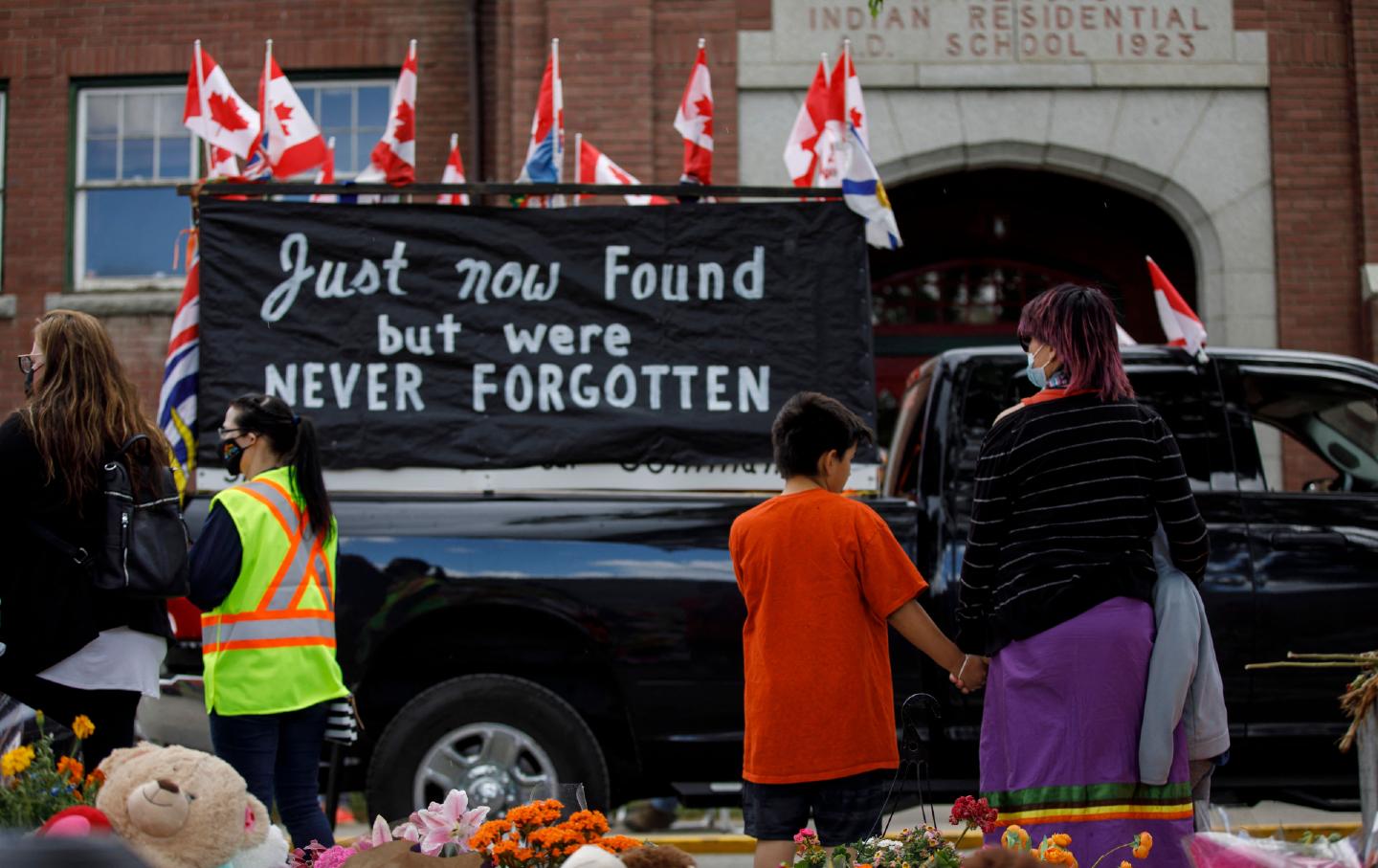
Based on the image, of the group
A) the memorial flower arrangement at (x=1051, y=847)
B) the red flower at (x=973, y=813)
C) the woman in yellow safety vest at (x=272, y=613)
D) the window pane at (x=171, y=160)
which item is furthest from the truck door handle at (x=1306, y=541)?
the window pane at (x=171, y=160)

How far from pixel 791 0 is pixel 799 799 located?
7.99 meters

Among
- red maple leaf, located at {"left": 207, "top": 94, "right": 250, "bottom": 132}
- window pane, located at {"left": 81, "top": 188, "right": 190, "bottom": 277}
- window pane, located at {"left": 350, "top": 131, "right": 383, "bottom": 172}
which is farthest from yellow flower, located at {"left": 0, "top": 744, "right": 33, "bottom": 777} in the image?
window pane, located at {"left": 81, "top": 188, "right": 190, "bottom": 277}

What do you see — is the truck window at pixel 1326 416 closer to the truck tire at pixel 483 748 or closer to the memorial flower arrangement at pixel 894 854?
the truck tire at pixel 483 748

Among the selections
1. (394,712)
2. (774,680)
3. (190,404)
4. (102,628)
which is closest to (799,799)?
(774,680)

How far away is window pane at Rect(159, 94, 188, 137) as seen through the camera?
1224 cm

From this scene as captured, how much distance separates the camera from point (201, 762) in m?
2.96

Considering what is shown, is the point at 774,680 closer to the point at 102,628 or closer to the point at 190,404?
the point at 102,628

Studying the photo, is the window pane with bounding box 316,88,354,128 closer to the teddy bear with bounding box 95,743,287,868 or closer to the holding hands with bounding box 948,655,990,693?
the holding hands with bounding box 948,655,990,693

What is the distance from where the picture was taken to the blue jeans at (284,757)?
16.0ft

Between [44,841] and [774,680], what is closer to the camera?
[44,841]

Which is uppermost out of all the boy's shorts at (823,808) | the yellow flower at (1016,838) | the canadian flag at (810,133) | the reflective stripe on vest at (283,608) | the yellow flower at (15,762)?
the canadian flag at (810,133)

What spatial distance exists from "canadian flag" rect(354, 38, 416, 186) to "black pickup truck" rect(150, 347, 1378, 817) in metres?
2.19

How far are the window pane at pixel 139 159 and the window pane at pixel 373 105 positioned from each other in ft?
5.49

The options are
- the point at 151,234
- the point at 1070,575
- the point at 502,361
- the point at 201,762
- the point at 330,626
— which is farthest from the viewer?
the point at 151,234
